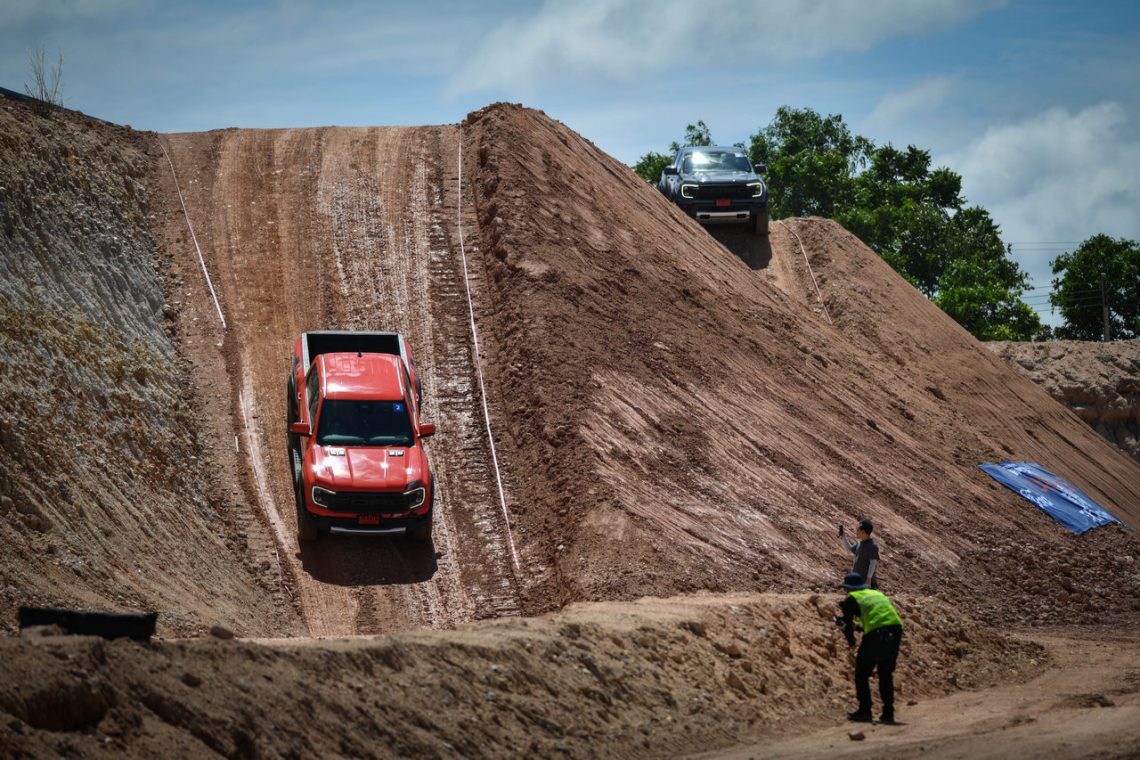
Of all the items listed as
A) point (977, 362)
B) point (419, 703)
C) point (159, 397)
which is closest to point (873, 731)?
point (419, 703)

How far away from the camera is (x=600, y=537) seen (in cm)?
1794

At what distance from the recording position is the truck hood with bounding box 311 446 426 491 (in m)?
17.4

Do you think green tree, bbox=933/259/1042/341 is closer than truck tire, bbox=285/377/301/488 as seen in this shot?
No

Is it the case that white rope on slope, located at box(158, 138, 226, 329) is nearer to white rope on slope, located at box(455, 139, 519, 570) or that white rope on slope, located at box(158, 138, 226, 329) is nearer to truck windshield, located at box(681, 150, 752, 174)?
white rope on slope, located at box(455, 139, 519, 570)

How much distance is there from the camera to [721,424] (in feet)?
72.6

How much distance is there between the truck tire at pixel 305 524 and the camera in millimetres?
17547

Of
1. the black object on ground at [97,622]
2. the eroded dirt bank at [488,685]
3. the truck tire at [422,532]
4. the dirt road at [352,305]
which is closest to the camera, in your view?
the eroded dirt bank at [488,685]

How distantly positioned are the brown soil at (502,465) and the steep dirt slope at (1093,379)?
7140 millimetres

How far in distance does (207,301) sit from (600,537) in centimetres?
1058

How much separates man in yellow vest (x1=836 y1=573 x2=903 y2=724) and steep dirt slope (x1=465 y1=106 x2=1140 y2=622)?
4.00 meters

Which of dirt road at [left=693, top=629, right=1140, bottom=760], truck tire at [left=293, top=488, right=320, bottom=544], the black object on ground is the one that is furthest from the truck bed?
dirt road at [left=693, top=629, right=1140, bottom=760]

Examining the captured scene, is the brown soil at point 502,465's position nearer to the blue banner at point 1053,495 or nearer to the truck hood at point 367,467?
the blue banner at point 1053,495

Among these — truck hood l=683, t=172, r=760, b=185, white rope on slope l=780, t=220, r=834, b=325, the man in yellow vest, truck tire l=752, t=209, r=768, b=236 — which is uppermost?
truck hood l=683, t=172, r=760, b=185

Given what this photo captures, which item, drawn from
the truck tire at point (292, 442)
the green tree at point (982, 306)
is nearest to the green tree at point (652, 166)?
the green tree at point (982, 306)
